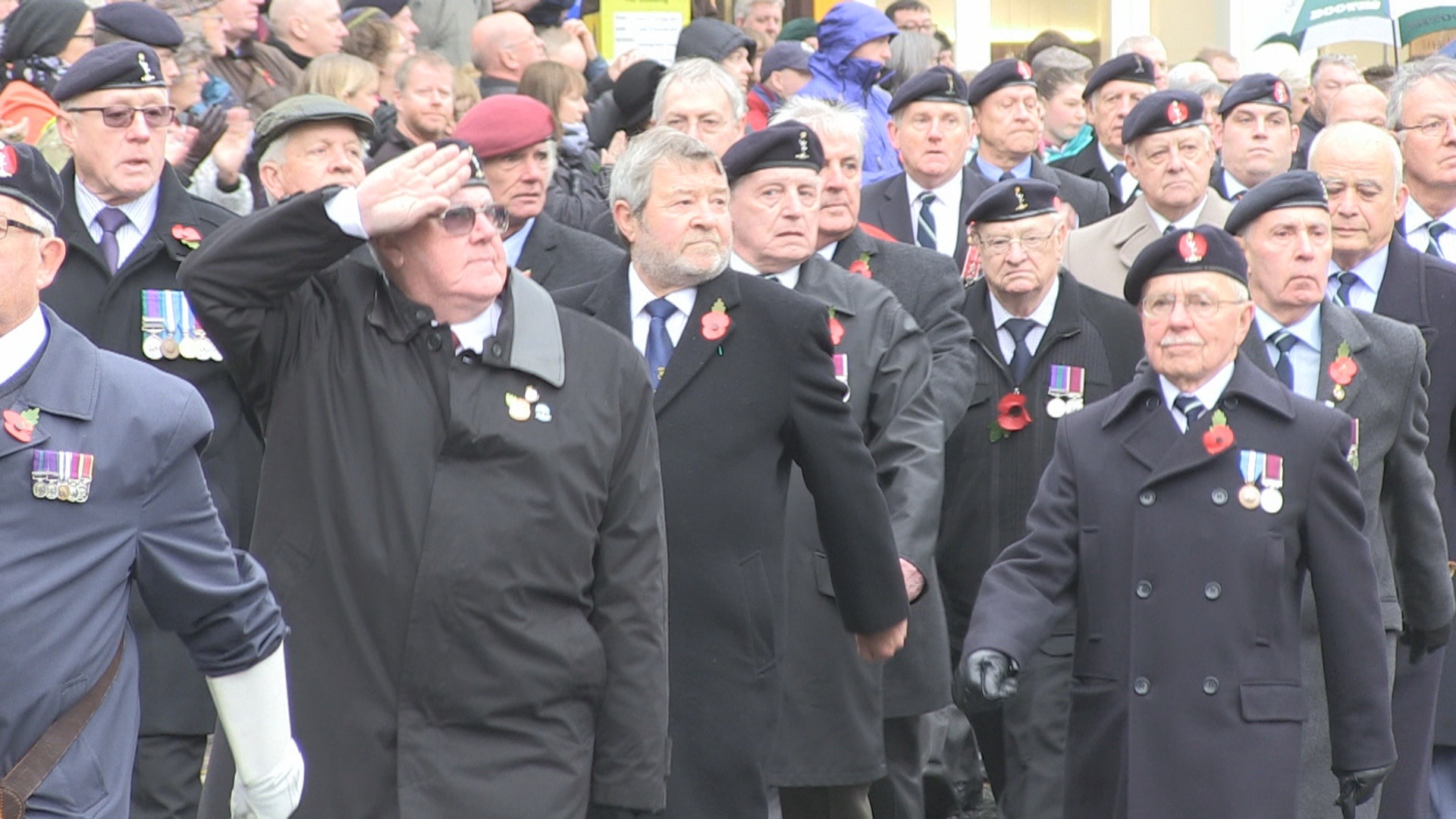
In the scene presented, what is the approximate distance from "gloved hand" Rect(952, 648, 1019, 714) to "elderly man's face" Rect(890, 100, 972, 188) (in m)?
3.75

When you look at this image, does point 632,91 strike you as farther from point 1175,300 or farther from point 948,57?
point 948,57

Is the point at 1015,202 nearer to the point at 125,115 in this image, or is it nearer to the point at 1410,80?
the point at 1410,80

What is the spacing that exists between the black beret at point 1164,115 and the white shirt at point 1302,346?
7.07 ft

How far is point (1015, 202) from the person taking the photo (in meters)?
7.88

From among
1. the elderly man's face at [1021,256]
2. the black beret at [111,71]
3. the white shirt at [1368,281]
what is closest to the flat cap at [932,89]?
the elderly man's face at [1021,256]

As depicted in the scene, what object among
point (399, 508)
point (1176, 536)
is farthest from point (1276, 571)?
point (399, 508)

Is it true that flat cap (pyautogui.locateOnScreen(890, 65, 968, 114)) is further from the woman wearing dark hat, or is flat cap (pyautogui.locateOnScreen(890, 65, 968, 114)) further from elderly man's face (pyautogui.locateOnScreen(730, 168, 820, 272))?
the woman wearing dark hat

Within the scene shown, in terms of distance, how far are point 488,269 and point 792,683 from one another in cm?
222

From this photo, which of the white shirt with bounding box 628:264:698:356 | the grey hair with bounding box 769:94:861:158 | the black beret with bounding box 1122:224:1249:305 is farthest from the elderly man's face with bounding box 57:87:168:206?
the black beret with bounding box 1122:224:1249:305

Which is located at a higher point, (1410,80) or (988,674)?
(1410,80)

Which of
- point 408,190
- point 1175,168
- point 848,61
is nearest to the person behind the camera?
point 408,190

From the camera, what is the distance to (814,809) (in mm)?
7023

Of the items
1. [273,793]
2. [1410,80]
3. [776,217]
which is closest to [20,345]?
[273,793]

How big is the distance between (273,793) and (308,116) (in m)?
3.25
